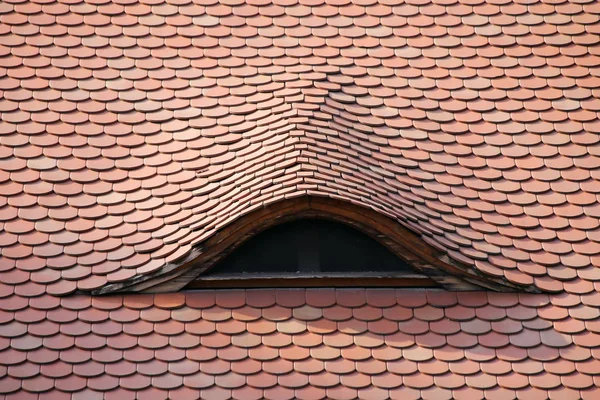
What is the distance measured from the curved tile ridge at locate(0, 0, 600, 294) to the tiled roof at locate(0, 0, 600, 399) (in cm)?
2

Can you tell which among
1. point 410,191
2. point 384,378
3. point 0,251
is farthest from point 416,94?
point 0,251

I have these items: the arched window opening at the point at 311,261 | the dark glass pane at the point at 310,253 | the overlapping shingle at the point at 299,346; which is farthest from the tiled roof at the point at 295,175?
the dark glass pane at the point at 310,253

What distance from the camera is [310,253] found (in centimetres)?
950

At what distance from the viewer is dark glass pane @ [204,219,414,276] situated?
9.48 m

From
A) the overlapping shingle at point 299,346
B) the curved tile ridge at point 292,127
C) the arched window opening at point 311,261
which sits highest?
the curved tile ridge at point 292,127

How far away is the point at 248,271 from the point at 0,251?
6.89ft

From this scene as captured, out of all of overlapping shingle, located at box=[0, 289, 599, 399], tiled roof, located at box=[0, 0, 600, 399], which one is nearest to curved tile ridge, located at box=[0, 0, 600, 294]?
tiled roof, located at box=[0, 0, 600, 399]

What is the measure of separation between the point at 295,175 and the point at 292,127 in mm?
659

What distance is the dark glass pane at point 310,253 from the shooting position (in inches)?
373

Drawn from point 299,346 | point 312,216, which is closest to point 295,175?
point 312,216

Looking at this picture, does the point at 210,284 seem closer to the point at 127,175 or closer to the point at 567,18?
the point at 127,175

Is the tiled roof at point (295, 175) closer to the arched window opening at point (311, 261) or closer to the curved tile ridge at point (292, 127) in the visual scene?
the curved tile ridge at point (292, 127)

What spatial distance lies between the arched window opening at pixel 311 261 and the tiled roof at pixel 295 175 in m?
0.20

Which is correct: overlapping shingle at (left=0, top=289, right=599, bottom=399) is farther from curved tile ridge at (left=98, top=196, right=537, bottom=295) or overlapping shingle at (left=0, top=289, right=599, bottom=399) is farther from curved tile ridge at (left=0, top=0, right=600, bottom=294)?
curved tile ridge at (left=0, top=0, right=600, bottom=294)
